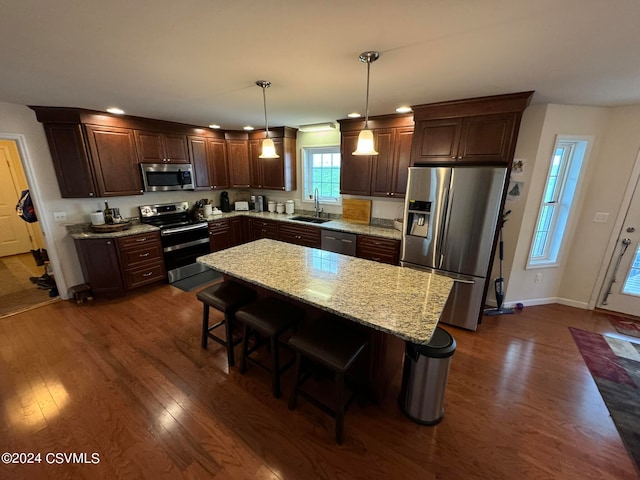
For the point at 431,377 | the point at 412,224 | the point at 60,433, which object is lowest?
the point at 60,433

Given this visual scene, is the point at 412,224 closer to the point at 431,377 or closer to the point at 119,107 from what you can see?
the point at 431,377

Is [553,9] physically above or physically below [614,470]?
above

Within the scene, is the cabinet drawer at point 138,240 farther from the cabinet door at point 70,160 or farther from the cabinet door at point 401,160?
the cabinet door at point 401,160

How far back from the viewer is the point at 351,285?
186cm

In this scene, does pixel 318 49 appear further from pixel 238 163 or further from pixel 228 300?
pixel 238 163

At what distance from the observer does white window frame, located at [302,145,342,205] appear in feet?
14.6

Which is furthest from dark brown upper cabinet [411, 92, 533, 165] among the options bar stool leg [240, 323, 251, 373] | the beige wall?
bar stool leg [240, 323, 251, 373]

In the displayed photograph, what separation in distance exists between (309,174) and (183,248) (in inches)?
99.9

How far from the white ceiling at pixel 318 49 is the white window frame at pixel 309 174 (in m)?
1.78

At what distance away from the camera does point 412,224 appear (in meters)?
3.02

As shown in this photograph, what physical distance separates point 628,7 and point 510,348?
2684 mm

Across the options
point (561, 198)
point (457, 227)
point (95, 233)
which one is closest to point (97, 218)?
point (95, 233)

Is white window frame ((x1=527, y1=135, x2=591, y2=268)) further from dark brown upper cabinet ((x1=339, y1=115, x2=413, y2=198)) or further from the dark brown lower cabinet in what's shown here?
the dark brown lower cabinet

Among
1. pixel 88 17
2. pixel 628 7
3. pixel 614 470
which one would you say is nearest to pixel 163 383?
pixel 88 17
